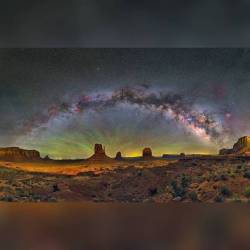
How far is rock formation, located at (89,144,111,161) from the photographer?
925 cm

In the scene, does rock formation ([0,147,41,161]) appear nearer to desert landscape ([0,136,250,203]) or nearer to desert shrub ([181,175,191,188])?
desert landscape ([0,136,250,203])

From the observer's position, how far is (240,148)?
9.33m

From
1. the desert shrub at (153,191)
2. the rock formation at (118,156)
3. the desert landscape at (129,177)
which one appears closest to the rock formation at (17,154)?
the desert landscape at (129,177)

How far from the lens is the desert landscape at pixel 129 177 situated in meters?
9.02

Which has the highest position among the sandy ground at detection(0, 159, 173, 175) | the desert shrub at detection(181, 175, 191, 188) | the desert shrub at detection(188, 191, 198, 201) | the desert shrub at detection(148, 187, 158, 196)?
the sandy ground at detection(0, 159, 173, 175)

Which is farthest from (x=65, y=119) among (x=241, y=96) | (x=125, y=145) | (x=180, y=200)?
(x=241, y=96)

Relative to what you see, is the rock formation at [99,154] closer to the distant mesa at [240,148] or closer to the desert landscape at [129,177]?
the desert landscape at [129,177]

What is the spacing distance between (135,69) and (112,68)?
1.44ft

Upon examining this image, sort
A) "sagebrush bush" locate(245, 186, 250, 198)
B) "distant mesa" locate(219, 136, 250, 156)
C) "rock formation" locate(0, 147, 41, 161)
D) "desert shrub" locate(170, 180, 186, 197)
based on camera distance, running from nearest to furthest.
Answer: "sagebrush bush" locate(245, 186, 250, 198) < "desert shrub" locate(170, 180, 186, 197) < "distant mesa" locate(219, 136, 250, 156) < "rock formation" locate(0, 147, 41, 161)

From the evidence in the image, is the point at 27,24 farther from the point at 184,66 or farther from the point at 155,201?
the point at 155,201

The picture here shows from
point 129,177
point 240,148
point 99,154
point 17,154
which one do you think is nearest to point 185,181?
point 129,177

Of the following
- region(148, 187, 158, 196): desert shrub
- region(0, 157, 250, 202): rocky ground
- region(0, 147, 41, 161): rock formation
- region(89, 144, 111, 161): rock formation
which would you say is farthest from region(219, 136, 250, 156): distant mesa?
region(0, 147, 41, 161): rock formation

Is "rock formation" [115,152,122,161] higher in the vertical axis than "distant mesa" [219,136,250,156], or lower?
lower

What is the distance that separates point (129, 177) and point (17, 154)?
216 centimetres
